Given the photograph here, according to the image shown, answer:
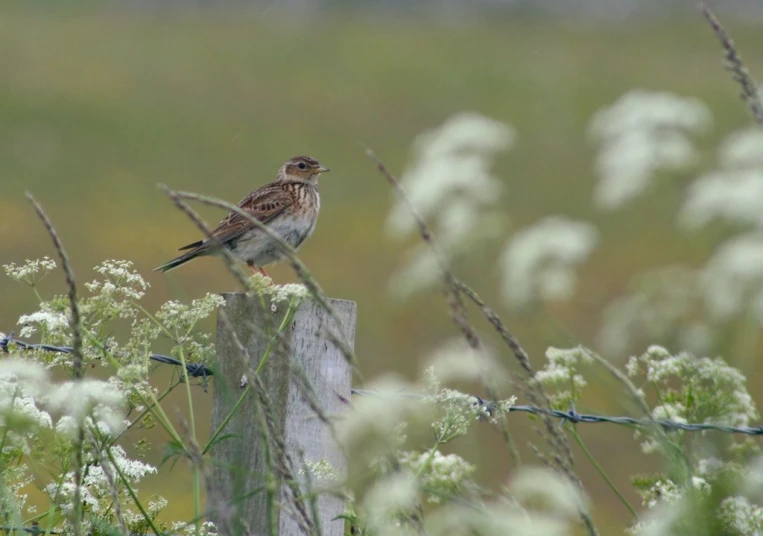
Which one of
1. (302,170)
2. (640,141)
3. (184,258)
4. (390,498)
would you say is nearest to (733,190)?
(640,141)

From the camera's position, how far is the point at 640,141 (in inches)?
117

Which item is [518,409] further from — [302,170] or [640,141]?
[302,170]

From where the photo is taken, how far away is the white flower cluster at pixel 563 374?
3730 millimetres

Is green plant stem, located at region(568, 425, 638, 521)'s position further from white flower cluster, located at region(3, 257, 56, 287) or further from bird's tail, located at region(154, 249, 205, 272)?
bird's tail, located at region(154, 249, 205, 272)

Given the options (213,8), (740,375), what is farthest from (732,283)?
(213,8)

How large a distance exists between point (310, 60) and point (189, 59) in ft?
25.4

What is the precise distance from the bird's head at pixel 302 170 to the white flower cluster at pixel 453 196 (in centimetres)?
600

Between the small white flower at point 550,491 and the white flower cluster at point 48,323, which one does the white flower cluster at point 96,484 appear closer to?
Answer: the white flower cluster at point 48,323

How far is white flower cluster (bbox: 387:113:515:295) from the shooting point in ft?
9.19

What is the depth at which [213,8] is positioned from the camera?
79875 millimetres

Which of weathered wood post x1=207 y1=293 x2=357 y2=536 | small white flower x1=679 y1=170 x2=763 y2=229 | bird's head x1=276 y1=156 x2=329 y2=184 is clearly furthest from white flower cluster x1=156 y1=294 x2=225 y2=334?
bird's head x1=276 y1=156 x2=329 y2=184

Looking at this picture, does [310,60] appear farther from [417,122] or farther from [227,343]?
[227,343]

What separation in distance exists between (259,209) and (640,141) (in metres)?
5.88

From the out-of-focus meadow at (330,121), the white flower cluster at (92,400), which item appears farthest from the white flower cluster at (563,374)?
the out-of-focus meadow at (330,121)
